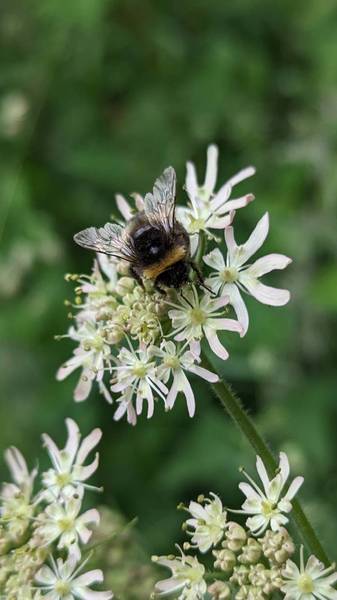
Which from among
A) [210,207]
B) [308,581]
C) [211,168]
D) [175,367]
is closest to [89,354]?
[175,367]

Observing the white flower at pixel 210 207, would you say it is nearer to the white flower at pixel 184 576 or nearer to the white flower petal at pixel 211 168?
the white flower petal at pixel 211 168

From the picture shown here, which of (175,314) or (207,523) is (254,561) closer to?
(207,523)

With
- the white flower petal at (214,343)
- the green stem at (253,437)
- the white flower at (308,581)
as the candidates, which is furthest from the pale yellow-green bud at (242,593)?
the white flower petal at (214,343)

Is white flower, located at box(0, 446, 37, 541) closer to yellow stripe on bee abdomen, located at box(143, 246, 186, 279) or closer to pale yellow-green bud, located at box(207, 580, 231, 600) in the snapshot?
pale yellow-green bud, located at box(207, 580, 231, 600)

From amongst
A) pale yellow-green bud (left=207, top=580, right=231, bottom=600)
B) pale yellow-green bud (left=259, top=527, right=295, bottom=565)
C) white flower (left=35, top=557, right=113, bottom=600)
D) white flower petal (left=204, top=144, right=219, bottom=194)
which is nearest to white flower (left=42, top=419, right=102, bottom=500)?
white flower (left=35, top=557, right=113, bottom=600)

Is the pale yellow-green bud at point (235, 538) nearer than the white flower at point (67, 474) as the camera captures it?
Yes

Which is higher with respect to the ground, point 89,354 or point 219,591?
point 89,354
